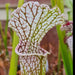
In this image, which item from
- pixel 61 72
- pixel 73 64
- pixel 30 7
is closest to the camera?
pixel 30 7

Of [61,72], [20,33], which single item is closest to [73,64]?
[61,72]

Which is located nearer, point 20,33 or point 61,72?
point 20,33

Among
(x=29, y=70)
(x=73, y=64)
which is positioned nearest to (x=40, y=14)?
(x=29, y=70)

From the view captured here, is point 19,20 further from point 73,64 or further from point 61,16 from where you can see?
point 73,64

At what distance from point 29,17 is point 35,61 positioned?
0.10 m

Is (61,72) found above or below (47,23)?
below

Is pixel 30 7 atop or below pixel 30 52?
atop

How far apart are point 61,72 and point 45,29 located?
0.30 meters

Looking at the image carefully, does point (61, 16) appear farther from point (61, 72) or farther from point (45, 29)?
point (61, 72)

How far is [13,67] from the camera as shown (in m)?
0.36

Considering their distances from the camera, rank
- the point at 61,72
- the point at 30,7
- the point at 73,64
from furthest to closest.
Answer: the point at 61,72, the point at 73,64, the point at 30,7

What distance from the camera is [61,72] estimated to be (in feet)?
1.96

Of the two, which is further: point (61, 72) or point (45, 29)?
point (61, 72)

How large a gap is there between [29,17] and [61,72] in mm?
336
